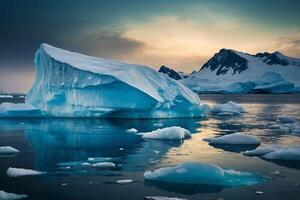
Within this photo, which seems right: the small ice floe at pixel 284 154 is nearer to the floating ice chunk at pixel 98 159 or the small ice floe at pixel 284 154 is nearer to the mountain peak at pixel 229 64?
the floating ice chunk at pixel 98 159

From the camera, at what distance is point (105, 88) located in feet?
86.0

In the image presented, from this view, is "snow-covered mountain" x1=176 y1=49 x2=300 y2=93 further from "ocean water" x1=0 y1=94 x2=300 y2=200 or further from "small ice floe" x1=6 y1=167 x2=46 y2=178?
"small ice floe" x1=6 y1=167 x2=46 y2=178

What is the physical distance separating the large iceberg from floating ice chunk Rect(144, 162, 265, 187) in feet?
51.2

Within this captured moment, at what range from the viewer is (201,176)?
9.40m

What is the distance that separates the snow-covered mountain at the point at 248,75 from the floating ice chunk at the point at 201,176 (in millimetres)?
99024

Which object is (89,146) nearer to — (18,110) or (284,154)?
(284,154)

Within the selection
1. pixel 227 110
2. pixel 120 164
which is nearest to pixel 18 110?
pixel 120 164

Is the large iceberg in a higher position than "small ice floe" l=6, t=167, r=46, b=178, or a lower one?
higher

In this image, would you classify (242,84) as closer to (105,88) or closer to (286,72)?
(286,72)

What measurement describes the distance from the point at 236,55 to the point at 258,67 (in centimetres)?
2032

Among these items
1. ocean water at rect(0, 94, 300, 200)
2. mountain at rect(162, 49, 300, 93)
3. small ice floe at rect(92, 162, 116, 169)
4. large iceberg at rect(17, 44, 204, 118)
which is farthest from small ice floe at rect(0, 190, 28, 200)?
mountain at rect(162, 49, 300, 93)

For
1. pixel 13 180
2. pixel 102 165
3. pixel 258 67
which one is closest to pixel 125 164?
pixel 102 165

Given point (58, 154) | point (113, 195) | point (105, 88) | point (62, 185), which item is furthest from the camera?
point (105, 88)

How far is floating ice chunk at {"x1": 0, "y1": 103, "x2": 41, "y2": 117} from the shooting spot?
2780cm
